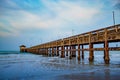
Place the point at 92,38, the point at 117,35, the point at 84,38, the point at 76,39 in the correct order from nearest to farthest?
the point at 117,35, the point at 92,38, the point at 84,38, the point at 76,39

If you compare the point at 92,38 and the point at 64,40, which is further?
the point at 64,40

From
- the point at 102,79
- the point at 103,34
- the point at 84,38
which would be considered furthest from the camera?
the point at 84,38

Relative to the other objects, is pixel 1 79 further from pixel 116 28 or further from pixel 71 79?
pixel 116 28

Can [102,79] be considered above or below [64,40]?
below

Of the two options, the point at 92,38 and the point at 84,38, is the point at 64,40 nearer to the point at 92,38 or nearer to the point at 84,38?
the point at 84,38

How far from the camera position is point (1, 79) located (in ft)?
31.3

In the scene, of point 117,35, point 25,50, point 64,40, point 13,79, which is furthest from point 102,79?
point 25,50

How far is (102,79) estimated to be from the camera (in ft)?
27.8

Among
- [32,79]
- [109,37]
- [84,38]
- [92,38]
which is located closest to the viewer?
[32,79]

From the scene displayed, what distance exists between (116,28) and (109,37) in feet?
4.18

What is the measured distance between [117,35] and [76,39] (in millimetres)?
10352

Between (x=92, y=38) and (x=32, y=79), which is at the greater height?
(x=92, y=38)

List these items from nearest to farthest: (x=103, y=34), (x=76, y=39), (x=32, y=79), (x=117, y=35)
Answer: (x=32, y=79)
(x=117, y=35)
(x=103, y=34)
(x=76, y=39)

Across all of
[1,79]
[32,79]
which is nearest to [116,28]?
[32,79]
